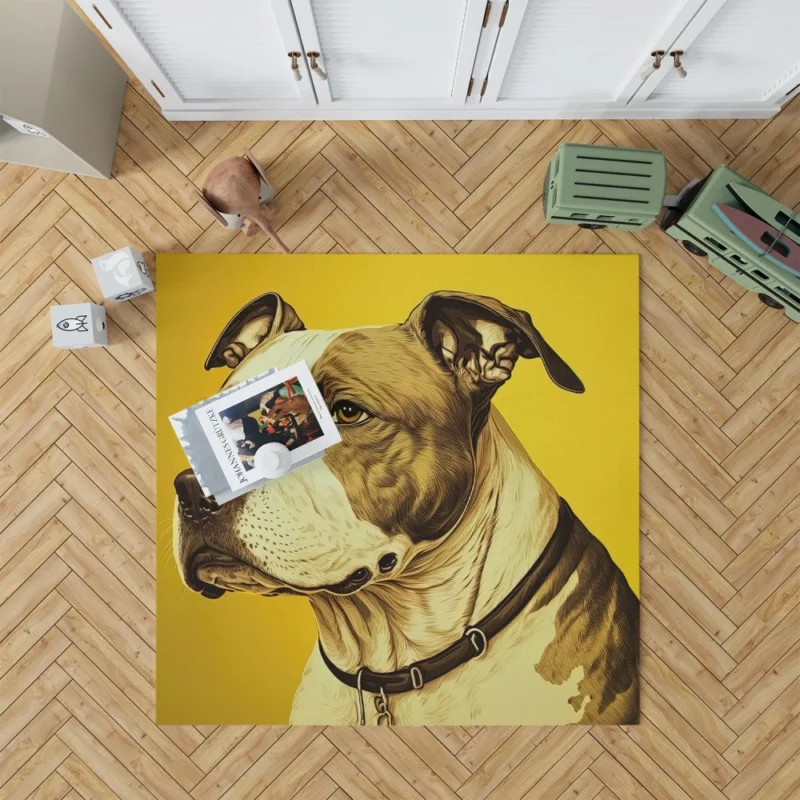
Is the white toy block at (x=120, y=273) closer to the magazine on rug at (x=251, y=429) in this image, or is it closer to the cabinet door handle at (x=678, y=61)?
the magazine on rug at (x=251, y=429)

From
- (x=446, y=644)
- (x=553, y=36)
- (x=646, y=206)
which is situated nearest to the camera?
(x=553, y=36)

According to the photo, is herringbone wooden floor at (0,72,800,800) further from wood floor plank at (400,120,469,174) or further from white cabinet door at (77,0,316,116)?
white cabinet door at (77,0,316,116)

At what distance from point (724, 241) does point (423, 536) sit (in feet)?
3.90

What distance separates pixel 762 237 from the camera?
169cm

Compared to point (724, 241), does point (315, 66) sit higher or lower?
higher

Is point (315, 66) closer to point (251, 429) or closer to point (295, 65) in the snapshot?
point (295, 65)

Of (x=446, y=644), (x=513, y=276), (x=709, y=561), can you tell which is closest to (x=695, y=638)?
(x=709, y=561)

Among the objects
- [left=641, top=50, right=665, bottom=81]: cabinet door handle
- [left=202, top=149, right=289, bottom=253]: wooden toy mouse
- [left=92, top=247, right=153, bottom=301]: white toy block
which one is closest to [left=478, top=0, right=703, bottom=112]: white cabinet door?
[left=641, top=50, right=665, bottom=81]: cabinet door handle

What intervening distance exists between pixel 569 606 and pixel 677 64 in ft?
4.96

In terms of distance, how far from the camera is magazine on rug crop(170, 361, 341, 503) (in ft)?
5.84

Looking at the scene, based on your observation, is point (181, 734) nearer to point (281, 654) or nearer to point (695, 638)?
point (281, 654)

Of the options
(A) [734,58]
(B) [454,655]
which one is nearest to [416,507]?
(B) [454,655]

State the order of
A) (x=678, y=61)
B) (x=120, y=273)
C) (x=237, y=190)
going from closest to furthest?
(x=678, y=61) < (x=237, y=190) < (x=120, y=273)

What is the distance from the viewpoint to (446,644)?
1873 mm
